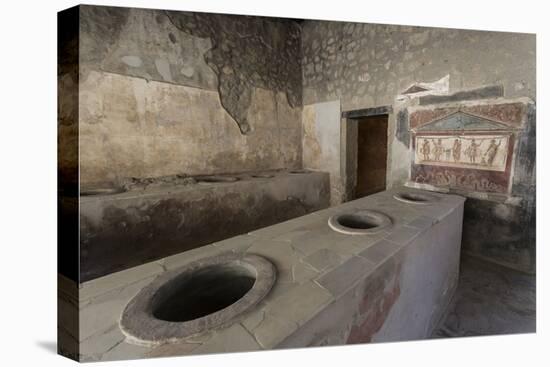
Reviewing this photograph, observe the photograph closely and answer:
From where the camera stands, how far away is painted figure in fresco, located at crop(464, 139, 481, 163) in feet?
9.91

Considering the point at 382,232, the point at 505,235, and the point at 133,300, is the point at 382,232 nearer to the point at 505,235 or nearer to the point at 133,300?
the point at 133,300

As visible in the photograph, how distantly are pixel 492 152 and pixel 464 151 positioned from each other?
0.27 metres

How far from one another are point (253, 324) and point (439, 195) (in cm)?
303

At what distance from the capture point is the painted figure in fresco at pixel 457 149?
3152 mm

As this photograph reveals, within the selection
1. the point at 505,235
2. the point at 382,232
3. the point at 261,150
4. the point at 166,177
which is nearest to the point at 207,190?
the point at 166,177

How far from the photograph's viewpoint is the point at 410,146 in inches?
146

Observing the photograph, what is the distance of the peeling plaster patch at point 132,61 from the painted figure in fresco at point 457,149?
14.0 ft

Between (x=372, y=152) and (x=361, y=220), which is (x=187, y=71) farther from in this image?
(x=372, y=152)

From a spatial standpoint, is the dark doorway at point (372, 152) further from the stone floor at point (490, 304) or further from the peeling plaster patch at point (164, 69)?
the peeling plaster patch at point (164, 69)

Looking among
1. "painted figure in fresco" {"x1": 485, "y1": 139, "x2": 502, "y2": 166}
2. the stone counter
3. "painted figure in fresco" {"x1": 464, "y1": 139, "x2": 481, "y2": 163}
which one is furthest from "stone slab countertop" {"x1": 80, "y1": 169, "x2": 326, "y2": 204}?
"painted figure in fresco" {"x1": 485, "y1": 139, "x2": 502, "y2": 166}

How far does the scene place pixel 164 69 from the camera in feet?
12.0

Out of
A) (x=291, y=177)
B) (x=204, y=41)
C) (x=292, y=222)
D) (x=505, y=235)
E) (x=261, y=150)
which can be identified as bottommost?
(x=505, y=235)

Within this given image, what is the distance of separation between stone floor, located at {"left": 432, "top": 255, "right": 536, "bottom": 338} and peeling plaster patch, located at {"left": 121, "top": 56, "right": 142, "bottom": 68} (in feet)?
15.3

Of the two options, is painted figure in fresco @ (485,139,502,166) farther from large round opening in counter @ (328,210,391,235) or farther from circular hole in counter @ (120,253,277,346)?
circular hole in counter @ (120,253,277,346)
